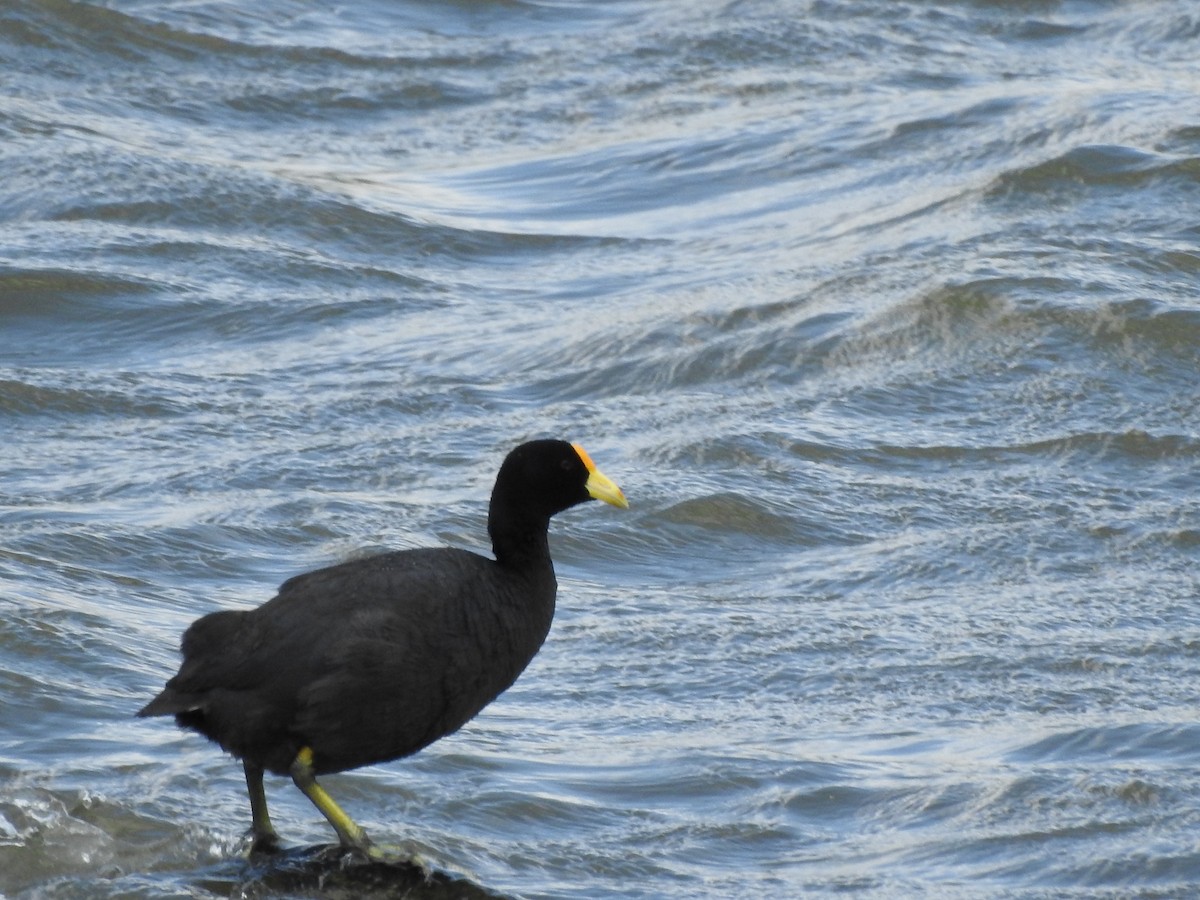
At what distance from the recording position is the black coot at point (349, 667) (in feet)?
15.6

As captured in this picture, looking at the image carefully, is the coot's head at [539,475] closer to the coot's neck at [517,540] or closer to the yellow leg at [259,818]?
the coot's neck at [517,540]

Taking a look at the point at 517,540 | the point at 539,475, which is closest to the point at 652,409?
the point at 539,475

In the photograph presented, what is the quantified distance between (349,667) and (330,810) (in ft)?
1.24

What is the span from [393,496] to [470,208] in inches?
157

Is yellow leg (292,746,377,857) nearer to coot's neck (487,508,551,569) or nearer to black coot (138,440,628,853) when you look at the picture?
black coot (138,440,628,853)

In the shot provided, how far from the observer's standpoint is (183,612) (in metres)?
6.67

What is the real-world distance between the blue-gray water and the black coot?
332mm

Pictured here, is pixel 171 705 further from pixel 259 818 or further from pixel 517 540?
pixel 517 540

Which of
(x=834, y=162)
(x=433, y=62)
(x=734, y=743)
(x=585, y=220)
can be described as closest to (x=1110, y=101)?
(x=834, y=162)

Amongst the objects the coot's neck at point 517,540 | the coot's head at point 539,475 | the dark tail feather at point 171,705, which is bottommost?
the dark tail feather at point 171,705

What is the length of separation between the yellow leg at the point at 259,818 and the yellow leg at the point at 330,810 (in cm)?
9

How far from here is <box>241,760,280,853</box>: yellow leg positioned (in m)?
4.91

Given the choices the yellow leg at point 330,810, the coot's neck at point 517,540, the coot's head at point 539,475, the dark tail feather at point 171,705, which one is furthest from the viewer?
the coot's head at point 539,475

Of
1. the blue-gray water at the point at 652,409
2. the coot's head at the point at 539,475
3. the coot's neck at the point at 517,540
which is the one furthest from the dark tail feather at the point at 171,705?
the coot's head at the point at 539,475
